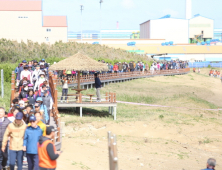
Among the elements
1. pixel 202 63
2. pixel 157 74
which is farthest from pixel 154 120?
pixel 202 63

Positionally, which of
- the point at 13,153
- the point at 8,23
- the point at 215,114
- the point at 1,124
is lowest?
the point at 215,114

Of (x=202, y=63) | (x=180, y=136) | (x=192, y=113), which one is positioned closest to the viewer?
(x=180, y=136)

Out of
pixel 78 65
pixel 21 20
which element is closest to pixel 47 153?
pixel 78 65

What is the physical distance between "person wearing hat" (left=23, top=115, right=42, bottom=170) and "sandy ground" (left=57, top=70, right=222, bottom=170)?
2604 mm

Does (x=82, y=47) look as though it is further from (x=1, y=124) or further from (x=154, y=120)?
(x=1, y=124)

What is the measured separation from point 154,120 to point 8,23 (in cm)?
3071

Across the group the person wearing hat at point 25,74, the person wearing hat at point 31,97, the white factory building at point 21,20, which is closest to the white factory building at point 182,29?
the white factory building at point 21,20

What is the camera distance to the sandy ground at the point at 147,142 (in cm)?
1411

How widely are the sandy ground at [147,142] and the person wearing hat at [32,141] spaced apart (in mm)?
2604

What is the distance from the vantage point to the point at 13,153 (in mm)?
9086

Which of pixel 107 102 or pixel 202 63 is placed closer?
pixel 107 102

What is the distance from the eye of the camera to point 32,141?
28.7ft

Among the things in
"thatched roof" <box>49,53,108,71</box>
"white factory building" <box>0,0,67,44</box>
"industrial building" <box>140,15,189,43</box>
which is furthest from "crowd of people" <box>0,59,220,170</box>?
"industrial building" <box>140,15,189,43</box>

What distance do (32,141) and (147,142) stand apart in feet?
33.5
